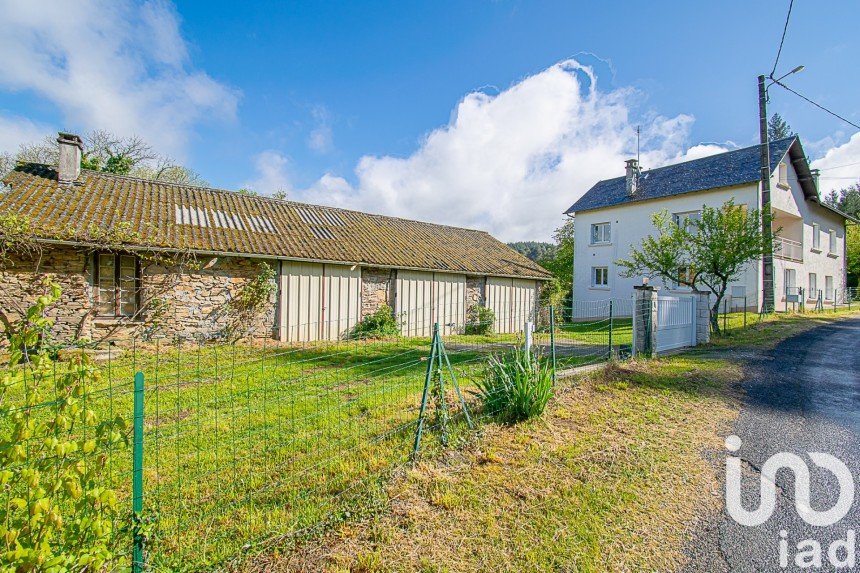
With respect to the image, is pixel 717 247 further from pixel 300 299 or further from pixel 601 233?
pixel 300 299

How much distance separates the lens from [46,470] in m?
1.91

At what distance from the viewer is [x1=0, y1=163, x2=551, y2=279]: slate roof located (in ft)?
33.8

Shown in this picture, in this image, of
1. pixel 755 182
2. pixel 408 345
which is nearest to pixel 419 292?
pixel 408 345

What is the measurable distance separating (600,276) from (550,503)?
23879 mm

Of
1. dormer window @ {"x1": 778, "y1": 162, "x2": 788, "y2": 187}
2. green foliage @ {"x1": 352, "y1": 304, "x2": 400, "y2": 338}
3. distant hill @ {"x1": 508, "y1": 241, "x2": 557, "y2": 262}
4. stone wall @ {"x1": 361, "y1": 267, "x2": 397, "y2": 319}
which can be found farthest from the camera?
distant hill @ {"x1": 508, "y1": 241, "x2": 557, "y2": 262}

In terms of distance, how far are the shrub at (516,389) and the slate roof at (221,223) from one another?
8688 mm

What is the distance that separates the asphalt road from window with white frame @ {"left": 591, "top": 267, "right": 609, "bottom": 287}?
15276 mm

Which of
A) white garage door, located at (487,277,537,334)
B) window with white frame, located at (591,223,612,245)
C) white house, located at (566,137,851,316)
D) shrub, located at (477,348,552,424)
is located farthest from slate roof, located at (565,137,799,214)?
shrub, located at (477,348,552,424)

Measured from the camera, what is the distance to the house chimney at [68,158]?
11.6 meters

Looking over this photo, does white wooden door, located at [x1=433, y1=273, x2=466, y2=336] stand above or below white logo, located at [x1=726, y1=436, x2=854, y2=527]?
above

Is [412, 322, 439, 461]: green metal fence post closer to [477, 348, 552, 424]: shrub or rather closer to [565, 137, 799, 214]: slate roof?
[477, 348, 552, 424]: shrub

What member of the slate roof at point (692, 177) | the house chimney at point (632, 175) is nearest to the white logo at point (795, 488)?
the slate roof at point (692, 177)

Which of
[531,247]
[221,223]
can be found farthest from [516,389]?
[531,247]

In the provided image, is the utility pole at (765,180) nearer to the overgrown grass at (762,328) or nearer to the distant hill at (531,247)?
the overgrown grass at (762,328)
